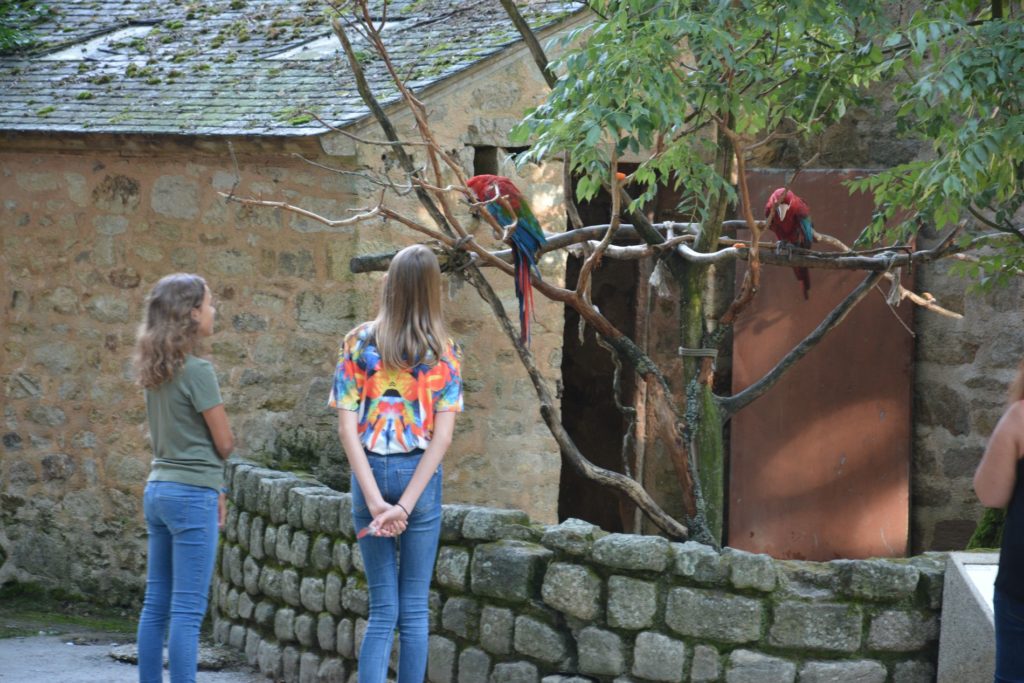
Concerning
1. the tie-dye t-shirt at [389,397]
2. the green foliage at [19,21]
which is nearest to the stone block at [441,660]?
the tie-dye t-shirt at [389,397]

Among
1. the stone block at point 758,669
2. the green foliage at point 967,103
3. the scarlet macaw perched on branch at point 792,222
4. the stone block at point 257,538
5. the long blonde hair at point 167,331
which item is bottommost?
the stone block at point 758,669

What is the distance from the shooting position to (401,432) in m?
4.29

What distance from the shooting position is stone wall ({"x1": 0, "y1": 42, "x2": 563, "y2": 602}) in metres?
7.54

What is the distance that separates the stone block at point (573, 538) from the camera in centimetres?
503

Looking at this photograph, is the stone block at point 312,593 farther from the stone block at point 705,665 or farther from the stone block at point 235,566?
the stone block at point 705,665

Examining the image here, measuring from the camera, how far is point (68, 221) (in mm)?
7988

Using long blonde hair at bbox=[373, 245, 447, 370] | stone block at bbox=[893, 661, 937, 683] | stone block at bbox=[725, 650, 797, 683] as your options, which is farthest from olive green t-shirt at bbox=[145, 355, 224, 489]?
stone block at bbox=[893, 661, 937, 683]

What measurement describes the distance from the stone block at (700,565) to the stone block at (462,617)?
0.89 meters

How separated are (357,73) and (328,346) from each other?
212 cm

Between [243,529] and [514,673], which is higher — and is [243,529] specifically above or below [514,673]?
above

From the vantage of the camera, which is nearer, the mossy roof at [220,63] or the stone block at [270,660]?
the stone block at [270,660]

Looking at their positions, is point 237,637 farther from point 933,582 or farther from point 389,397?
point 933,582

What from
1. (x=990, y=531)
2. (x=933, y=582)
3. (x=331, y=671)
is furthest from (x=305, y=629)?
(x=990, y=531)

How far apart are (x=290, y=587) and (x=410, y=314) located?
2300mm
